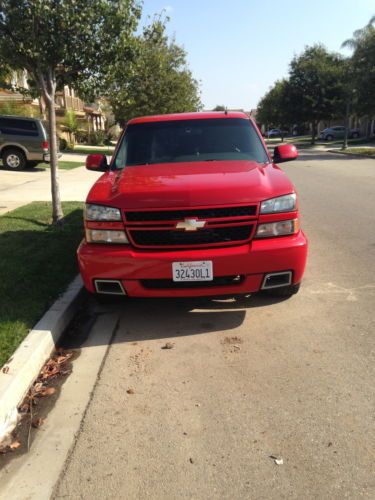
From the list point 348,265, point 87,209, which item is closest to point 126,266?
point 87,209

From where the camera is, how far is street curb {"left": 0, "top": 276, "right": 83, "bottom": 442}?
3.09 metres

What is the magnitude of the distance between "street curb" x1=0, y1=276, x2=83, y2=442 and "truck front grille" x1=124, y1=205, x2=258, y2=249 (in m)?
1.02

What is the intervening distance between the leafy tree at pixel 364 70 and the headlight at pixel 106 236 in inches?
1073

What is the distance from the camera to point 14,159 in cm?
1897

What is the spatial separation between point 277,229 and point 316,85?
4255cm

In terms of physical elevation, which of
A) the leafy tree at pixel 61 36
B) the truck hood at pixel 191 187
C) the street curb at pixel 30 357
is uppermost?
the leafy tree at pixel 61 36

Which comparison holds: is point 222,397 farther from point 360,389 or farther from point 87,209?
point 87,209

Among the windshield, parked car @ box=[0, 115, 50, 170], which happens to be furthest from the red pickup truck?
parked car @ box=[0, 115, 50, 170]

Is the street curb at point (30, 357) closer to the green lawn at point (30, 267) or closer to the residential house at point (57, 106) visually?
the green lawn at point (30, 267)

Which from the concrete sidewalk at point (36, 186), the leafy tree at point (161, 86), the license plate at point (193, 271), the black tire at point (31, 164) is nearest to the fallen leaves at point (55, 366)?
the license plate at point (193, 271)

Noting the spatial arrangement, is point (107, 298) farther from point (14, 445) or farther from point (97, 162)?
point (14, 445)

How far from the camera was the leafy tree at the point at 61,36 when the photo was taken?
22.7ft

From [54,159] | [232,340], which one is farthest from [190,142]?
[54,159]

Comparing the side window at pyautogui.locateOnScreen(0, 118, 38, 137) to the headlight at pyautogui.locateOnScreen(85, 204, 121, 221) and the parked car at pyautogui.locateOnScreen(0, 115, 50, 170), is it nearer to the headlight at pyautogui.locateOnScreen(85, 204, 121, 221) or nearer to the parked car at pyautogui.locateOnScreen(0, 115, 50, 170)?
the parked car at pyautogui.locateOnScreen(0, 115, 50, 170)
